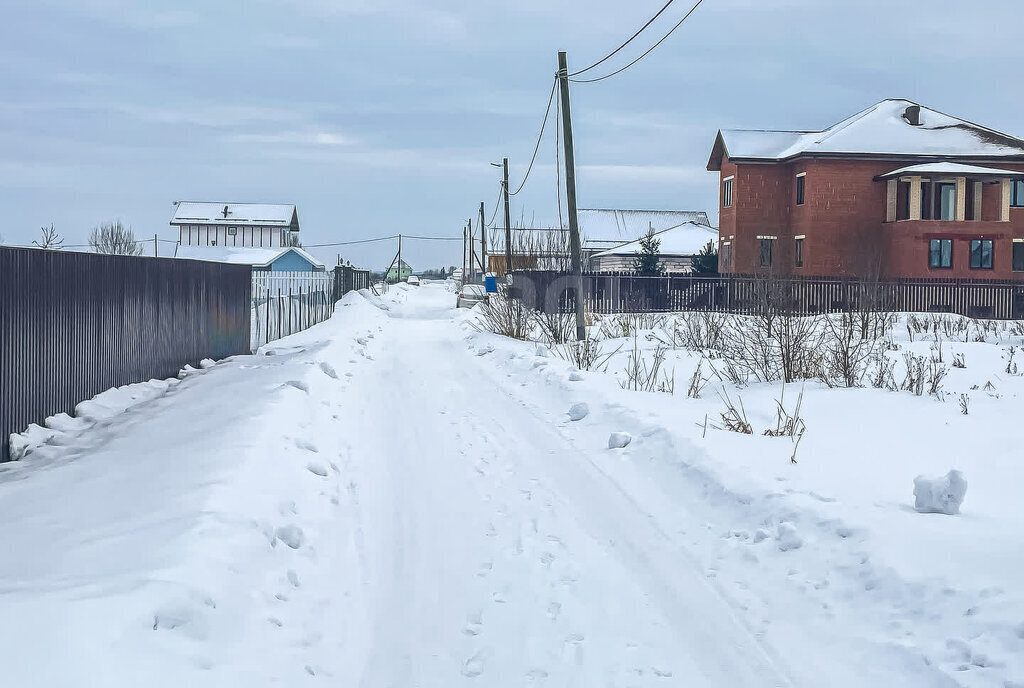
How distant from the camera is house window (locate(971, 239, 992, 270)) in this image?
40281 mm

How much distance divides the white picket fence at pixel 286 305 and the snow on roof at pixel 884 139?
22.9 meters

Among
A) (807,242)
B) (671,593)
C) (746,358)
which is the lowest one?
(671,593)

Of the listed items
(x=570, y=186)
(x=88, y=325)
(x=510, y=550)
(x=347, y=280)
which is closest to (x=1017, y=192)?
(x=570, y=186)

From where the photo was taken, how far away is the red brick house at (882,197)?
132 feet

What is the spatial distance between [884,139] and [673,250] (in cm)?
2365

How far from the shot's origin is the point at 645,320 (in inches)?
1003

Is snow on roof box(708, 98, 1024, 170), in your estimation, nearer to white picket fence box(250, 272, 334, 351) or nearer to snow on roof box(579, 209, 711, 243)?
white picket fence box(250, 272, 334, 351)

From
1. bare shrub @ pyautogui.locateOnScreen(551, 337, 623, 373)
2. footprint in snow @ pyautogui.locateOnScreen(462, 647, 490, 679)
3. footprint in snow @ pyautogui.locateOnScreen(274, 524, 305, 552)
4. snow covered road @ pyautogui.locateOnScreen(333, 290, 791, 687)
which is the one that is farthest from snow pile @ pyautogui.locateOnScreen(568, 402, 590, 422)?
footprint in snow @ pyautogui.locateOnScreen(462, 647, 490, 679)

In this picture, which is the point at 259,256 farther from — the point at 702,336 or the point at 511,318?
the point at 702,336

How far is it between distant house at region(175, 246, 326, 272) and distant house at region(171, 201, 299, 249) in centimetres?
1954

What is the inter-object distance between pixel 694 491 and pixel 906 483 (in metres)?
1.58

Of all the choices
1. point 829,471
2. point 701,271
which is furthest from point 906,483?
point 701,271

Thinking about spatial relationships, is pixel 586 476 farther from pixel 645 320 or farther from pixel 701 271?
pixel 701 271

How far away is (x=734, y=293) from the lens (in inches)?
1374
